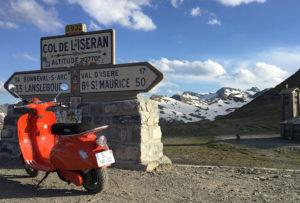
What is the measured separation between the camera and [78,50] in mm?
6605

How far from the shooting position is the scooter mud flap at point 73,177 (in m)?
3.70

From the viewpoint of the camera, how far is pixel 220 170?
18.9ft

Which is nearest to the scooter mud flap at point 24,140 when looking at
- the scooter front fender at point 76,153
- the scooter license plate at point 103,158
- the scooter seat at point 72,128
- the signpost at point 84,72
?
the scooter front fender at point 76,153

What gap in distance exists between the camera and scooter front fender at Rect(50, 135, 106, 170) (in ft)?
11.8

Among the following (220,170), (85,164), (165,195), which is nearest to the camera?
(85,164)

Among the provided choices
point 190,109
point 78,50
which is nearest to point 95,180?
point 78,50

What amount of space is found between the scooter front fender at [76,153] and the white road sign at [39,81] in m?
2.98

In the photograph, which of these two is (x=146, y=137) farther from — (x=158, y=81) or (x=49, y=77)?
(x=49, y=77)

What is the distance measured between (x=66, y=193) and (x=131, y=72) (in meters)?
3.01

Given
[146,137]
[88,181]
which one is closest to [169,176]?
[146,137]

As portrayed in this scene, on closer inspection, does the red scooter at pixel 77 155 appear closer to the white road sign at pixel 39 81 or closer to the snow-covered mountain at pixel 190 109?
the white road sign at pixel 39 81

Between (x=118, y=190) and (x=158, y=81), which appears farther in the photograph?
(x=158, y=81)

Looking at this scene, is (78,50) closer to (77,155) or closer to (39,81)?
(39,81)

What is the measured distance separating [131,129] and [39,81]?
298cm
